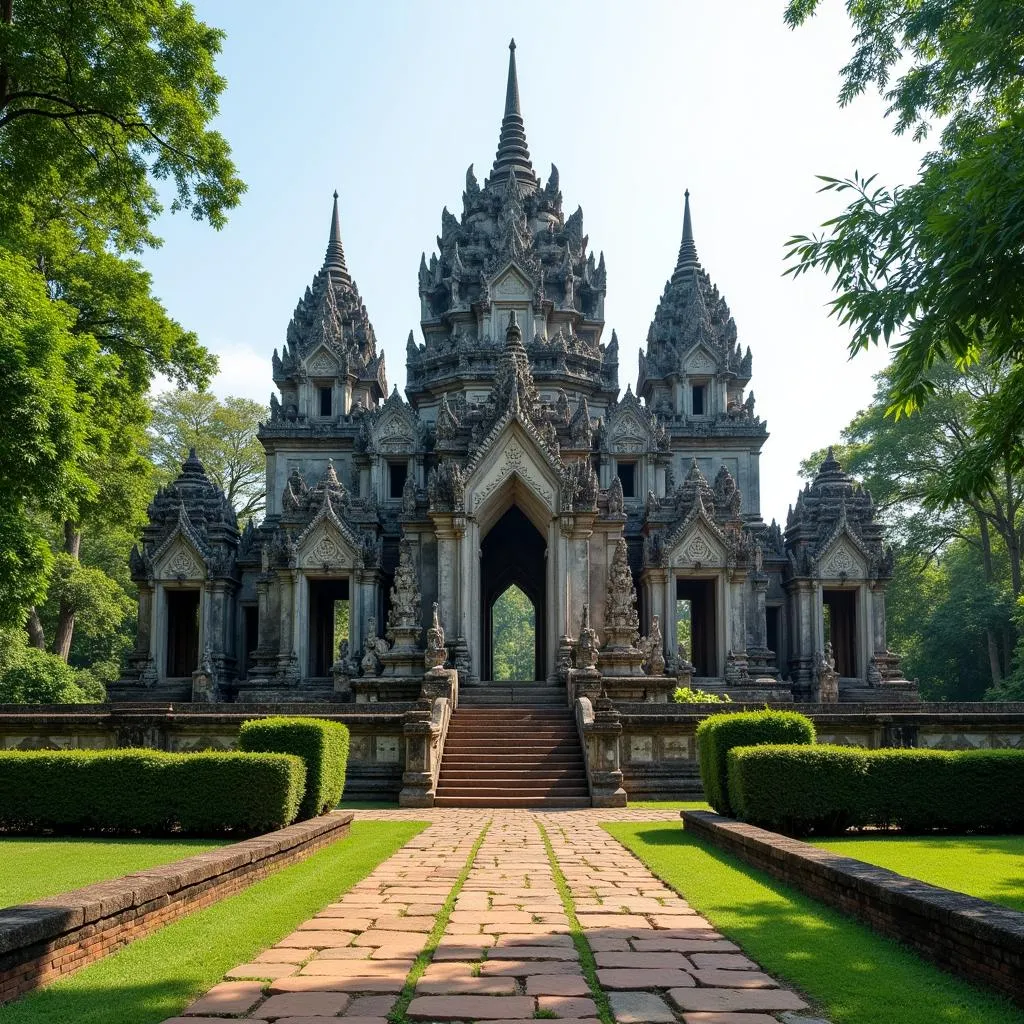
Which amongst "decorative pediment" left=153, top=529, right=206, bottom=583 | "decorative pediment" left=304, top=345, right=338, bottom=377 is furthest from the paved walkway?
"decorative pediment" left=304, top=345, right=338, bottom=377

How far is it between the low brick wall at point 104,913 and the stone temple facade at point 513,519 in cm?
1282

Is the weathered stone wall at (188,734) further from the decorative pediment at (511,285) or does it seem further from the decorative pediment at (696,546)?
the decorative pediment at (511,285)

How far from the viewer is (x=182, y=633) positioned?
31516 mm

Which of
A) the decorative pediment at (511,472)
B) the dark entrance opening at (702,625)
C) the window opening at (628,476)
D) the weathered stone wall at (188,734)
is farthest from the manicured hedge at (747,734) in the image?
the window opening at (628,476)

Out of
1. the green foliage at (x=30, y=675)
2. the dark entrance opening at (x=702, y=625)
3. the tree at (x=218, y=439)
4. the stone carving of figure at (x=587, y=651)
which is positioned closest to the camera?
the stone carving of figure at (x=587, y=651)

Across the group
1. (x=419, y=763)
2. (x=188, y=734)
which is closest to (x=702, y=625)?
(x=419, y=763)

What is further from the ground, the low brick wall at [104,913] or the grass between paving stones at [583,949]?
the low brick wall at [104,913]

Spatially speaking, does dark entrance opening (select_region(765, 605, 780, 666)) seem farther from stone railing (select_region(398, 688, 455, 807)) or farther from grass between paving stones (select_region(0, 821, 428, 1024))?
grass between paving stones (select_region(0, 821, 428, 1024))

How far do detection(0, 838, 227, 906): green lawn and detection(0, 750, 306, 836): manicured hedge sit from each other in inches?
12.9

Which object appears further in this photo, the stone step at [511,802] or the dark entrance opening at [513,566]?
the dark entrance opening at [513,566]

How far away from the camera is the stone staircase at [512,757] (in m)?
16.2

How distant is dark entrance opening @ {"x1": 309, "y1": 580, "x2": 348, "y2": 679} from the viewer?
2936cm

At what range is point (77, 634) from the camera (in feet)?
140

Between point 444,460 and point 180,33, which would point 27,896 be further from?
point 444,460
